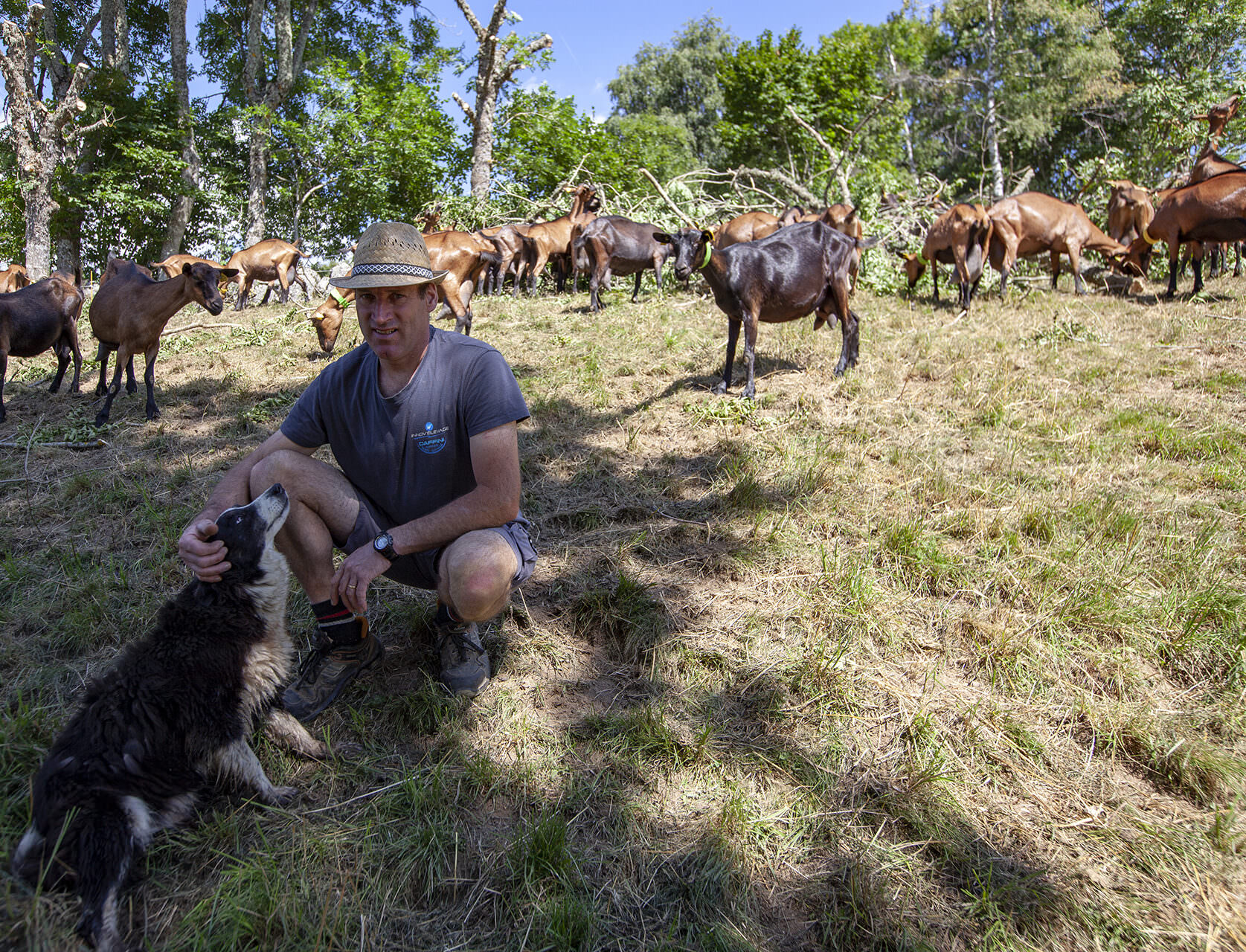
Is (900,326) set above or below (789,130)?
below

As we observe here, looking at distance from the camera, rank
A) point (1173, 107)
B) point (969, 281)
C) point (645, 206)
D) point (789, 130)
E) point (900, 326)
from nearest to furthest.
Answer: point (900, 326) → point (969, 281) → point (645, 206) → point (1173, 107) → point (789, 130)

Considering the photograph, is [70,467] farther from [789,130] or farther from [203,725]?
[789,130]

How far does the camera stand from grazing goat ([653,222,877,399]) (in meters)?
7.23

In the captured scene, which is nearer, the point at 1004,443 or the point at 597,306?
the point at 1004,443

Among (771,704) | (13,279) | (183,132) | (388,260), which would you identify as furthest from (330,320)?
(183,132)

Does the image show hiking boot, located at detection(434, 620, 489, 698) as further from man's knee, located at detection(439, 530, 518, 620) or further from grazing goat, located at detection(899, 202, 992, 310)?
grazing goat, located at detection(899, 202, 992, 310)

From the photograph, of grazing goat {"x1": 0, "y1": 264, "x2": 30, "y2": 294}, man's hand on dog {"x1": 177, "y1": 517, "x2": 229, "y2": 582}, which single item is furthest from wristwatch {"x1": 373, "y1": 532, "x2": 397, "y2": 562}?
grazing goat {"x1": 0, "y1": 264, "x2": 30, "y2": 294}

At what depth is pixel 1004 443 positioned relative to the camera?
5418mm

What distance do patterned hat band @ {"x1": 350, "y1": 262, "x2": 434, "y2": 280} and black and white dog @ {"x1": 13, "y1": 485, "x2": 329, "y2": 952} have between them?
0.93 m

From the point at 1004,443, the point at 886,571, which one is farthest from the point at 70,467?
the point at 1004,443

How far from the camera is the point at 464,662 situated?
329cm

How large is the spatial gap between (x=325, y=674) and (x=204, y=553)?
0.93m

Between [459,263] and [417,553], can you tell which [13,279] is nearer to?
[459,263]

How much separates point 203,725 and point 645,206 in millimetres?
14566
